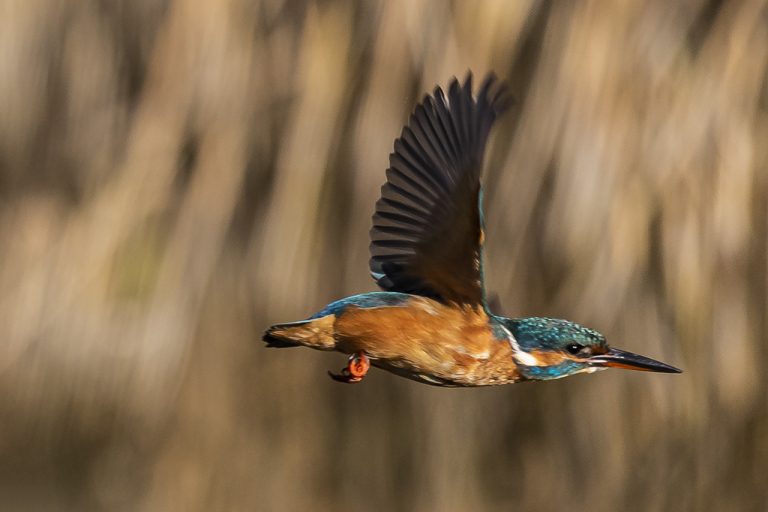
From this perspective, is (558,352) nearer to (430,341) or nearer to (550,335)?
(550,335)

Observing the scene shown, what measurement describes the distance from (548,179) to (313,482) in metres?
1.25

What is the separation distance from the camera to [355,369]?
2254mm

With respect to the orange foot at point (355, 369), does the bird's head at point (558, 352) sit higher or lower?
higher

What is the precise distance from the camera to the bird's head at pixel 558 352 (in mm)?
2363

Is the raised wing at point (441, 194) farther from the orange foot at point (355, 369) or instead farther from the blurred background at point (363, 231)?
the blurred background at point (363, 231)

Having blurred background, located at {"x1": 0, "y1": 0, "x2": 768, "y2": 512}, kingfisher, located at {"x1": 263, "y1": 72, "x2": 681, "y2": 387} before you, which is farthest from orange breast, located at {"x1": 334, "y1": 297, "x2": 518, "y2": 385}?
blurred background, located at {"x1": 0, "y1": 0, "x2": 768, "y2": 512}

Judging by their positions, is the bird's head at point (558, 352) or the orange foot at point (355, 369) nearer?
the orange foot at point (355, 369)

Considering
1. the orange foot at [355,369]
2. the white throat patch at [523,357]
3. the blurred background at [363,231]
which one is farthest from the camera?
the blurred background at [363,231]

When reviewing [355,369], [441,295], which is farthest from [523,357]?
[355,369]

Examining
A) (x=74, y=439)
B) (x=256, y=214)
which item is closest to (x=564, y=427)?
(x=256, y=214)

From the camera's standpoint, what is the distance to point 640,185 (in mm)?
4078

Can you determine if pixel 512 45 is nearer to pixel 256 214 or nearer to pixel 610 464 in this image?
pixel 256 214

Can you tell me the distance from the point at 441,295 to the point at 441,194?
170 mm

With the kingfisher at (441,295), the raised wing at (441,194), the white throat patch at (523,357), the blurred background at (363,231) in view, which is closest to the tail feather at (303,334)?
the kingfisher at (441,295)
